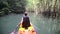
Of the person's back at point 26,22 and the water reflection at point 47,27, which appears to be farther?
the water reflection at point 47,27

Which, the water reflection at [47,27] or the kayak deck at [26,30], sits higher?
the kayak deck at [26,30]

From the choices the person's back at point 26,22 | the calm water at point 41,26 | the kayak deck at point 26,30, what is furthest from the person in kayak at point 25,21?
the calm water at point 41,26

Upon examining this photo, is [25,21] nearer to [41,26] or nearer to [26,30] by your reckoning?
[26,30]

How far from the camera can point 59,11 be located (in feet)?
83.0

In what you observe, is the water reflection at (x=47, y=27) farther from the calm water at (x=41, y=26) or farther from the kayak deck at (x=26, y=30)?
the kayak deck at (x=26, y=30)

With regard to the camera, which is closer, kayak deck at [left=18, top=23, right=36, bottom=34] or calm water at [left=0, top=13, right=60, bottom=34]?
kayak deck at [left=18, top=23, right=36, bottom=34]

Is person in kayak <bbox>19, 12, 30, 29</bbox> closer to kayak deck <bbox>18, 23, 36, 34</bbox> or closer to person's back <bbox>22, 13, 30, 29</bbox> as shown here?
person's back <bbox>22, 13, 30, 29</bbox>

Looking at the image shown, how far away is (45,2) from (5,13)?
15.6 metres

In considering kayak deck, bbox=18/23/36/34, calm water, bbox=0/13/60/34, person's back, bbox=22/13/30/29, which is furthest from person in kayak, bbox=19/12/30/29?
calm water, bbox=0/13/60/34

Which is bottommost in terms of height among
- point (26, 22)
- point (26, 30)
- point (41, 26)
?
point (41, 26)

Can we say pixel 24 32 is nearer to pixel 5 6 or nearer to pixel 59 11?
pixel 59 11

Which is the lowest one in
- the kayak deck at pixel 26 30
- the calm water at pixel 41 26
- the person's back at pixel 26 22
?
the calm water at pixel 41 26

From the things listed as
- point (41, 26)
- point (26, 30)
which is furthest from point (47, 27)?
point (26, 30)

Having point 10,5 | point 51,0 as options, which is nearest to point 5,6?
point 10,5
